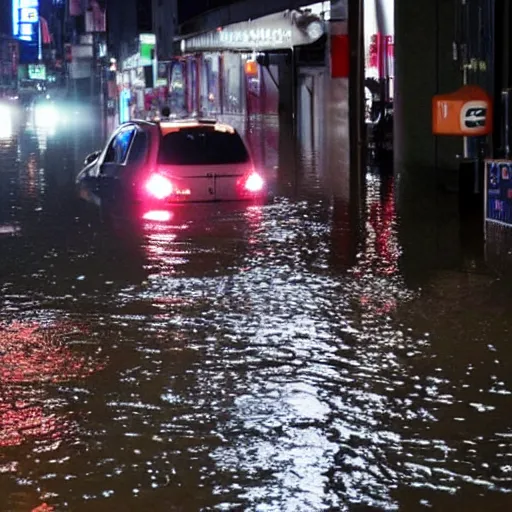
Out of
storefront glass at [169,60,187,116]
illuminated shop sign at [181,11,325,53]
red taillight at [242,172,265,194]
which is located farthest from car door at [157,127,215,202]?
storefront glass at [169,60,187,116]

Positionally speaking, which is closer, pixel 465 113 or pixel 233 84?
pixel 465 113

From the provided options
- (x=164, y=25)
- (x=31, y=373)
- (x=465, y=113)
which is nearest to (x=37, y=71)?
(x=164, y=25)

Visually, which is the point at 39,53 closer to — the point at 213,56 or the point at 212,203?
the point at 213,56

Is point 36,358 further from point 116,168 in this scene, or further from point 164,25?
point 164,25

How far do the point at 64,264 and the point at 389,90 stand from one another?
23221 millimetres

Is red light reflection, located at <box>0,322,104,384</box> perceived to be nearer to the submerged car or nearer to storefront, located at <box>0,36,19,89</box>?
the submerged car

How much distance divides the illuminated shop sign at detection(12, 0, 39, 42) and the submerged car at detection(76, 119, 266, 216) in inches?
5422

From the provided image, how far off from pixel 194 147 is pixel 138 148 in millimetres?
899

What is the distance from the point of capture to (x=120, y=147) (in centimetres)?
1855

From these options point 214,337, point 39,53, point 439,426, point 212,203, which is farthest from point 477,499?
point 39,53

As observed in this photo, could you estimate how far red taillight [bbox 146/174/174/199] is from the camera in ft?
56.0

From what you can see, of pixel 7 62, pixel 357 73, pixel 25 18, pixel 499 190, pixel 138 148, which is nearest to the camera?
pixel 499 190

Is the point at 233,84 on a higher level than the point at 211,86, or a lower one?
lower

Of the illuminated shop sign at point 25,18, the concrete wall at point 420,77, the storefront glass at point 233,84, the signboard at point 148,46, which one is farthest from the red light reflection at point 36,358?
the illuminated shop sign at point 25,18
